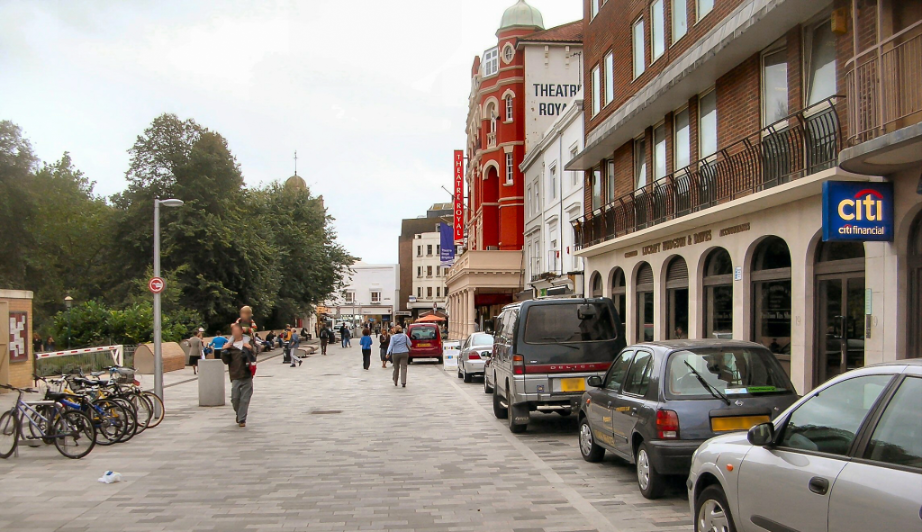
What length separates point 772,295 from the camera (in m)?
14.7

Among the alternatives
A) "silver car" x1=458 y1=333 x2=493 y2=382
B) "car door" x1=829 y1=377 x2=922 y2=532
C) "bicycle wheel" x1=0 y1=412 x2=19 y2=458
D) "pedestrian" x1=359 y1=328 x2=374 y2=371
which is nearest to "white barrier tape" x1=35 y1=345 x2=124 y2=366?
"pedestrian" x1=359 y1=328 x2=374 y2=371

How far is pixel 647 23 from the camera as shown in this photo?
67.9 ft

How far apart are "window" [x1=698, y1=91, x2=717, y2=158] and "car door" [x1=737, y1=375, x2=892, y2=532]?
1320 cm

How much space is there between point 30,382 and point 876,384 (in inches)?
836

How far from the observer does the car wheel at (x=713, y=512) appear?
532 centimetres

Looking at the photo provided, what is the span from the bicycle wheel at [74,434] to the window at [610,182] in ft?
55.1

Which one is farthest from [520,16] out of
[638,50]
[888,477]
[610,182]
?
[888,477]

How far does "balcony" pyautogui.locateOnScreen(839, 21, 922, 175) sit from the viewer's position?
31.1ft

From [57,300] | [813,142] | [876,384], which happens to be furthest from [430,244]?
[876,384]

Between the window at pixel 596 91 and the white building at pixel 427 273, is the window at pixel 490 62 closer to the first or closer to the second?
the window at pixel 596 91

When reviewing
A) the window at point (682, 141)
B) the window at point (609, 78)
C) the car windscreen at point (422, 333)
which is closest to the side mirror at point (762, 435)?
the window at point (682, 141)

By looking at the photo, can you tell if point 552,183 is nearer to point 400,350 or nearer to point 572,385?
point 400,350

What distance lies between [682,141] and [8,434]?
14.9m

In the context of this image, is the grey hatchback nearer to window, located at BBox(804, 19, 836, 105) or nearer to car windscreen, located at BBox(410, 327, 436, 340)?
window, located at BBox(804, 19, 836, 105)
